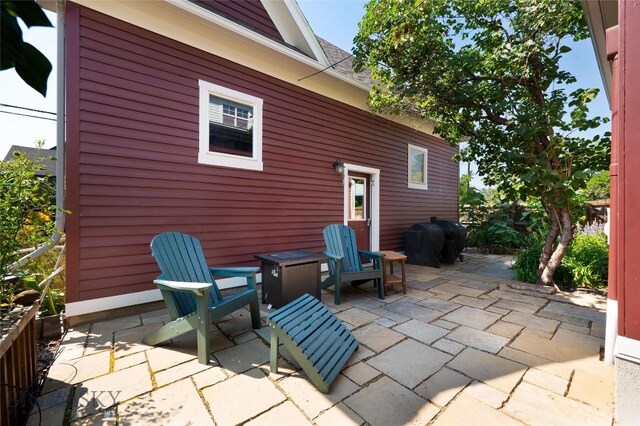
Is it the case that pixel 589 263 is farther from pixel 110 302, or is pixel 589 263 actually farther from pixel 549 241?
pixel 110 302

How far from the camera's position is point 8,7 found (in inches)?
25.1

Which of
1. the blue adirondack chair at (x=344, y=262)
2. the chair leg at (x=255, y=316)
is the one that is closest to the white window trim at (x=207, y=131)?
the blue adirondack chair at (x=344, y=262)

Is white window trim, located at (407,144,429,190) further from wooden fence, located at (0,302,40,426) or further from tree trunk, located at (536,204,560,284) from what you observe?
wooden fence, located at (0,302,40,426)

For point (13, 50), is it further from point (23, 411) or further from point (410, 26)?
point (410, 26)

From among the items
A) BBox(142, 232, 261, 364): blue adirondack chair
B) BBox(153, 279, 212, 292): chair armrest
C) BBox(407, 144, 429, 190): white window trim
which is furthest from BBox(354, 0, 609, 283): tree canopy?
BBox(153, 279, 212, 292): chair armrest

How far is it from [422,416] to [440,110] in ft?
14.1

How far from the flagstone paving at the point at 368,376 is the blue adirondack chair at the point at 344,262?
56 centimetres

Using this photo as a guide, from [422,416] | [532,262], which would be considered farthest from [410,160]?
[422,416]

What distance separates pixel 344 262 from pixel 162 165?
2.60 metres

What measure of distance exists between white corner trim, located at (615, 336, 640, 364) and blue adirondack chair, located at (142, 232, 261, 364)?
2514 millimetres

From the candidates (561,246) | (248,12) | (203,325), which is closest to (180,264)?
(203,325)

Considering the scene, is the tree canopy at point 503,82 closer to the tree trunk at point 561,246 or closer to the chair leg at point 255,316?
the tree trunk at point 561,246

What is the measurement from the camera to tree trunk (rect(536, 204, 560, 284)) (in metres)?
4.08

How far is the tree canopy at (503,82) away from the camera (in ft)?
11.5
